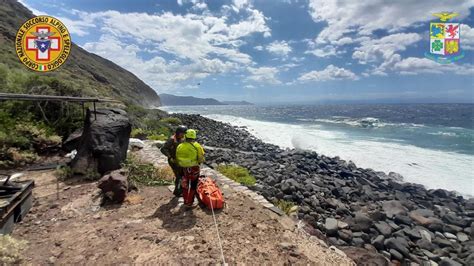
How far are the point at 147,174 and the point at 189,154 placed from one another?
9.33 ft

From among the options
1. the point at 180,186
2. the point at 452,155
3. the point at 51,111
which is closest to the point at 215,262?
the point at 180,186

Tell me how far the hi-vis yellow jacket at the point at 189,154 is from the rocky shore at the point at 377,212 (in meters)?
2.82

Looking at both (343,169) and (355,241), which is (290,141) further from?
(355,241)

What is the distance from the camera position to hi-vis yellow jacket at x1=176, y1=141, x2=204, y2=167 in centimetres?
541

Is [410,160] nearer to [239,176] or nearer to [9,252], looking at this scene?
[239,176]

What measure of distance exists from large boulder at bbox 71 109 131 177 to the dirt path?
3.68 feet

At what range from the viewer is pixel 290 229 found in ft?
16.7

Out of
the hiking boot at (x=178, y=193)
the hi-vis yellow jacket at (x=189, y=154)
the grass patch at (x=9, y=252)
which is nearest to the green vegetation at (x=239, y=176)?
the hiking boot at (x=178, y=193)

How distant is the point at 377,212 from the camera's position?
26.7ft

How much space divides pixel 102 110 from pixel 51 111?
11.5 feet

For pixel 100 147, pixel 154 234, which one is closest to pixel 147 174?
pixel 100 147

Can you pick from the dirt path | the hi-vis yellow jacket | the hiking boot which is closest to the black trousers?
the hiking boot

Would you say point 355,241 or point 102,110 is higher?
point 102,110

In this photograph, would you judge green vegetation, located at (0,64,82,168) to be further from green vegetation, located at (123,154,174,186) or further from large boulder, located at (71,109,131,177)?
green vegetation, located at (123,154,174,186)
